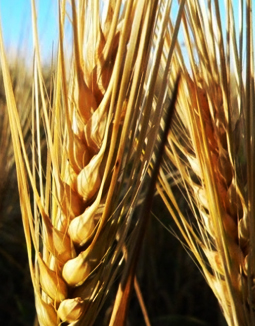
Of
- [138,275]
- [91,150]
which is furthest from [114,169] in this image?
[138,275]

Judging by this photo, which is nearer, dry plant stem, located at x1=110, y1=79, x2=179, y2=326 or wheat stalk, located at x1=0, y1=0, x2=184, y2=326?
dry plant stem, located at x1=110, y1=79, x2=179, y2=326

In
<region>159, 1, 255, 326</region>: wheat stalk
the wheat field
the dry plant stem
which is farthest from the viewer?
<region>159, 1, 255, 326</region>: wheat stalk

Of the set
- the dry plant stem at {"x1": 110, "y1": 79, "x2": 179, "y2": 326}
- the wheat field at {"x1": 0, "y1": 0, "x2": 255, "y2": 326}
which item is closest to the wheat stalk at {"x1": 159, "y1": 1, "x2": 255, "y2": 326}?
the wheat field at {"x1": 0, "y1": 0, "x2": 255, "y2": 326}

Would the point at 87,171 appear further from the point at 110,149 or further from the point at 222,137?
the point at 222,137

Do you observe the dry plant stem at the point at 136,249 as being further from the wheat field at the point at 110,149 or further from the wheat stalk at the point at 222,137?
the wheat stalk at the point at 222,137

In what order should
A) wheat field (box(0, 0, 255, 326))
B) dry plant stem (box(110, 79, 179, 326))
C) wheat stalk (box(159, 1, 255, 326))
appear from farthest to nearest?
wheat stalk (box(159, 1, 255, 326)) < wheat field (box(0, 0, 255, 326)) < dry plant stem (box(110, 79, 179, 326))

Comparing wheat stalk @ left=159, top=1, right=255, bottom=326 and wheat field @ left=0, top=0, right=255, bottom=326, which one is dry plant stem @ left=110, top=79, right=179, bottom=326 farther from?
wheat stalk @ left=159, top=1, right=255, bottom=326

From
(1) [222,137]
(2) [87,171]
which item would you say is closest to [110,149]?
(2) [87,171]

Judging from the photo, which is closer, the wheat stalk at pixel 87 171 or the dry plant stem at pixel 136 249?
the dry plant stem at pixel 136 249

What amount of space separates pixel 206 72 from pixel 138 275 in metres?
0.85

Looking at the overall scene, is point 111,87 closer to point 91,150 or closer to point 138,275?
point 91,150

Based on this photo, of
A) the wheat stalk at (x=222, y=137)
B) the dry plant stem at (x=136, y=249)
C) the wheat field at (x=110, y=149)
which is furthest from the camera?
the wheat stalk at (x=222, y=137)

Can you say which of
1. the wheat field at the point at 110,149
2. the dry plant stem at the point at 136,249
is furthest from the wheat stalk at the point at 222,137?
the dry plant stem at the point at 136,249

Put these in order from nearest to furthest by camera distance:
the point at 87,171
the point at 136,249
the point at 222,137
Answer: the point at 136,249 → the point at 87,171 → the point at 222,137
